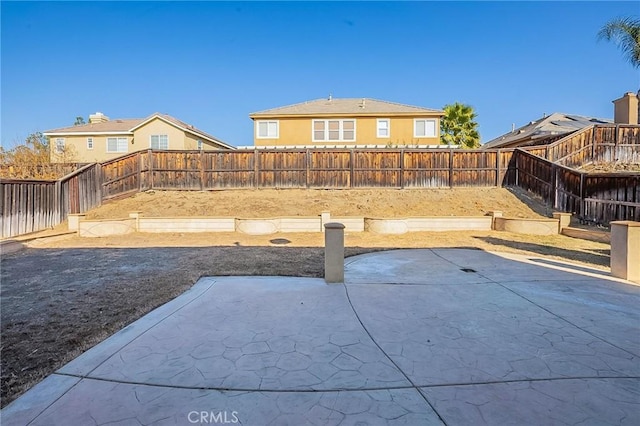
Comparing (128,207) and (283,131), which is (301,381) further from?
(283,131)

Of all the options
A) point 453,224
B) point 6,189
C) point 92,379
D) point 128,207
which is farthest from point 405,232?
point 6,189

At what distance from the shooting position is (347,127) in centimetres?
2211

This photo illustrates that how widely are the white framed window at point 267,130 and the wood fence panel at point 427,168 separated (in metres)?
9.50

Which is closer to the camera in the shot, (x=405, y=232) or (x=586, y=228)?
(x=586, y=228)

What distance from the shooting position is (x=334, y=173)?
54.3 ft

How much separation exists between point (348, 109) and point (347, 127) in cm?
141

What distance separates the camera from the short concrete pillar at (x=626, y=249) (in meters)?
5.40

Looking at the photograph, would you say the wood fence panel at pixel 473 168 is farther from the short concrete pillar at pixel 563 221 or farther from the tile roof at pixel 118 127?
the tile roof at pixel 118 127

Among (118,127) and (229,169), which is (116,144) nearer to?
(118,127)

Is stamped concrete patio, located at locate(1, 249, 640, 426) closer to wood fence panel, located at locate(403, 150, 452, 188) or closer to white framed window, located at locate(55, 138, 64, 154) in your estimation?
wood fence panel, located at locate(403, 150, 452, 188)

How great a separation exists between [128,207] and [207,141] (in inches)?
574

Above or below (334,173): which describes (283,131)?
above

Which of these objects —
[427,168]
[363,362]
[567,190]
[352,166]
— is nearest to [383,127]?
[427,168]

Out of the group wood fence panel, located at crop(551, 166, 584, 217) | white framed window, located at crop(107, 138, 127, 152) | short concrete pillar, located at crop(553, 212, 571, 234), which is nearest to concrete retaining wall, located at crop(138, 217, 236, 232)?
short concrete pillar, located at crop(553, 212, 571, 234)
